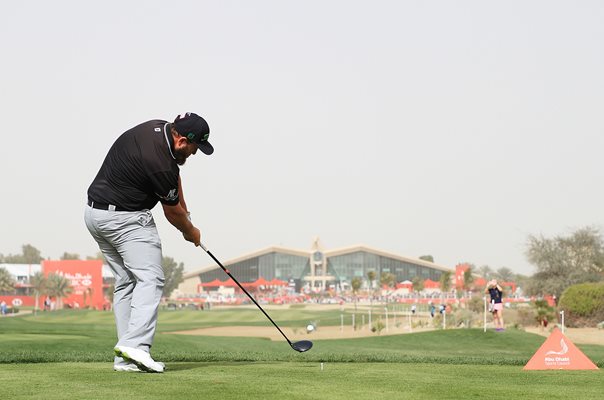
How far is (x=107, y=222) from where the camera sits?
7.39 metres

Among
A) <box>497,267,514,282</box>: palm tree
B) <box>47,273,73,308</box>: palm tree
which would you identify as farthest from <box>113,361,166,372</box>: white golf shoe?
<box>497,267,514,282</box>: palm tree

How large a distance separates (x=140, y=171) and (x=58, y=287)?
114 metres

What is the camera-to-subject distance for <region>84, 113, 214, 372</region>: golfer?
7207 mm

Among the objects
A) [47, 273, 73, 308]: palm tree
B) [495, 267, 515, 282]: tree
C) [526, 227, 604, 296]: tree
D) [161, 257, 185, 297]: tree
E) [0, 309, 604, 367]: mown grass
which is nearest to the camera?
[0, 309, 604, 367]: mown grass

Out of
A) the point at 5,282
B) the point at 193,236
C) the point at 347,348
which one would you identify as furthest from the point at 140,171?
the point at 5,282

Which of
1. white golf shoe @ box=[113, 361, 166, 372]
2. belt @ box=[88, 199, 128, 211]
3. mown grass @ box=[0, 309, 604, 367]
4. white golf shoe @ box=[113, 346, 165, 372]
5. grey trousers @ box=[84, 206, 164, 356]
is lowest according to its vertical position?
mown grass @ box=[0, 309, 604, 367]

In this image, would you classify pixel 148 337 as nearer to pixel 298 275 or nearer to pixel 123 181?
pixel 123 181

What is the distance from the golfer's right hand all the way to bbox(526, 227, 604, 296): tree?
54.2m

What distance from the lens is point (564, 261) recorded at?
60062 millimetres

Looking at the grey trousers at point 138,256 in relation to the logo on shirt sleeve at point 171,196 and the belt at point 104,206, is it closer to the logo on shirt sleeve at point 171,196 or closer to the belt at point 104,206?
the belt at point 104,206

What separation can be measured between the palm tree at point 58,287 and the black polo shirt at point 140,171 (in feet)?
370

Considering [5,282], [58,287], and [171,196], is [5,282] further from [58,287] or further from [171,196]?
[171,196]

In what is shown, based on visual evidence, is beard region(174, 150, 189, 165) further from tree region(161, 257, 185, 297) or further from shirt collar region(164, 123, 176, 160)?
tree region(161, 257, 185, 297)

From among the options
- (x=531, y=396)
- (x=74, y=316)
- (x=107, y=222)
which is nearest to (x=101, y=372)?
(x=107, y=222)
